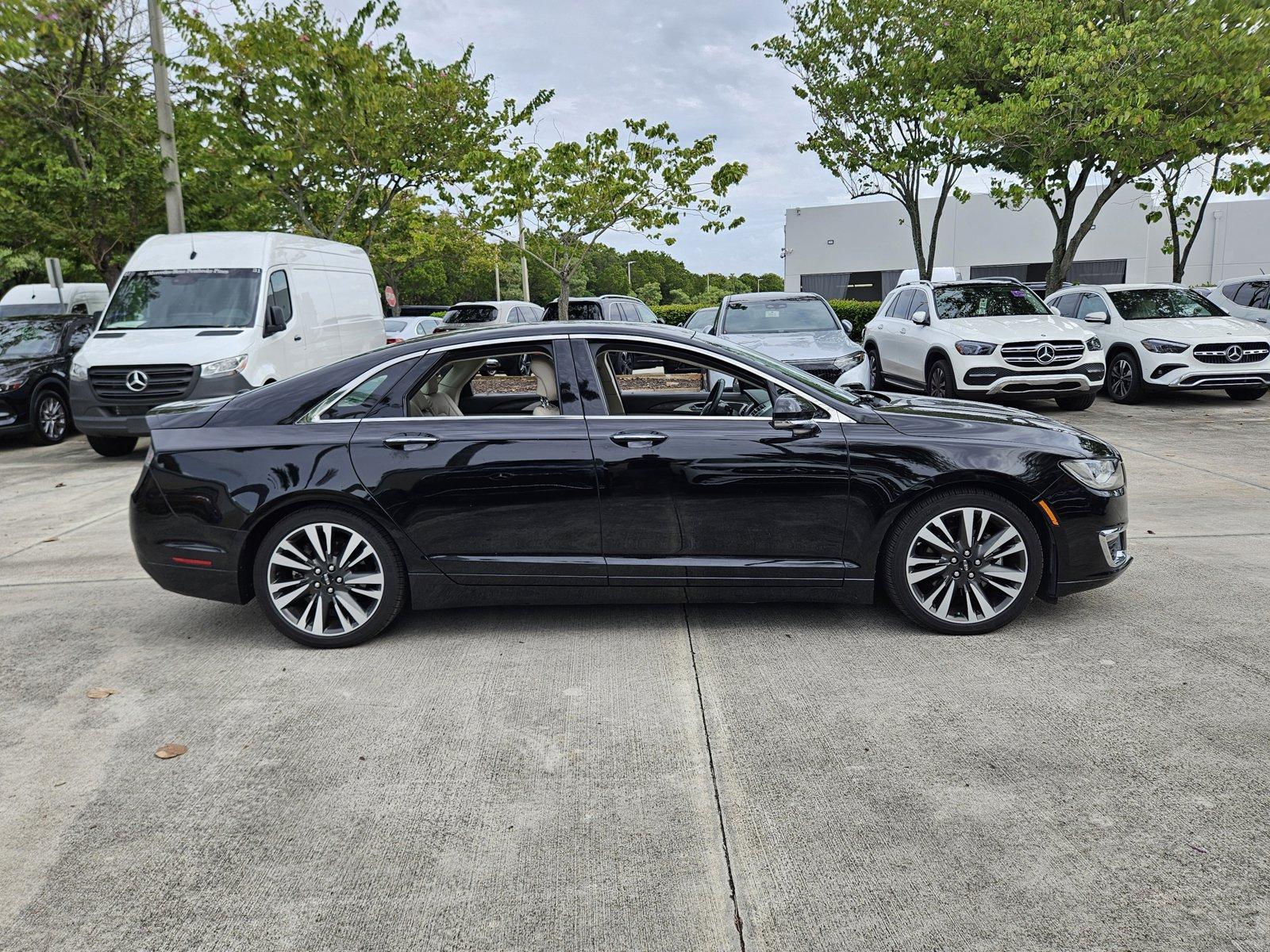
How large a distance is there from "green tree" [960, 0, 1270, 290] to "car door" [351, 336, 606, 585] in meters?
14.7

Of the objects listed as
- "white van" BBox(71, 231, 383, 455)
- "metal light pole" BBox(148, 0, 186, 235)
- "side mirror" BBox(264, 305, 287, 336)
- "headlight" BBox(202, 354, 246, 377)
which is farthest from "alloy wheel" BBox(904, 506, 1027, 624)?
"metal light pole" BBox(148, 0, 186, 235)

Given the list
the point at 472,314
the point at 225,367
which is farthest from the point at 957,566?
the point at 472,314

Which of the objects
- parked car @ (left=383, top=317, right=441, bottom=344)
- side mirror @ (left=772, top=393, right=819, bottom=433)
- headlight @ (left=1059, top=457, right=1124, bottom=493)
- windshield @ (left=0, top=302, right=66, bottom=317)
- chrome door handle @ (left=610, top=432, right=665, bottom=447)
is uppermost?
windshield @ (left=0, top=302, right=66, bottom=317)

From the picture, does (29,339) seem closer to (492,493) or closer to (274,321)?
(274,321)

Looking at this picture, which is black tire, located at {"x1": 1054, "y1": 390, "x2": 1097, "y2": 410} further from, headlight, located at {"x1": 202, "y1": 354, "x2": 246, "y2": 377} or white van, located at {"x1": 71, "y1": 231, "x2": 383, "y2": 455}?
headlight, located at {"x1": 202, "y1": 354, "x2": 246, "y2": 377}

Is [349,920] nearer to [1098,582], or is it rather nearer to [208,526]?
[208,526]

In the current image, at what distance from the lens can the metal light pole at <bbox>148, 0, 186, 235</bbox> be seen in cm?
1556

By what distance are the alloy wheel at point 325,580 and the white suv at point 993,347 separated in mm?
9526

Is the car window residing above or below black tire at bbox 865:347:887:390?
above

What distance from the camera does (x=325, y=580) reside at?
15.5 feet

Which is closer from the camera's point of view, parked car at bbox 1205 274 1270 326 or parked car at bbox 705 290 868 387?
parked car at bbox 705 290 868 387

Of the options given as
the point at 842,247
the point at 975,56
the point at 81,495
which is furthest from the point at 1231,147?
the point at 842,247

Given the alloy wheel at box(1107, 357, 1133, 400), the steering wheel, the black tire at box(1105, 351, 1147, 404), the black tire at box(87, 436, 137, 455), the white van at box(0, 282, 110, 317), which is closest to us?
the steering wheel

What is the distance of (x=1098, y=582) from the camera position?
4.72m
